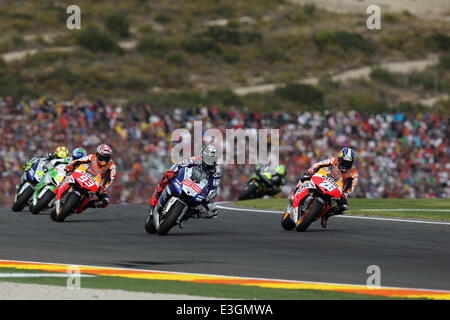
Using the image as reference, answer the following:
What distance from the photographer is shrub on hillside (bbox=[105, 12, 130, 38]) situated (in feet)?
208

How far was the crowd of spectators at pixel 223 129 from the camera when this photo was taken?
31.6 meters

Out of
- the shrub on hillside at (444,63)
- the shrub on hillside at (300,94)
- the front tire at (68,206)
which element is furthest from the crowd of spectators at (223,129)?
the shrub on hillside at (444,63)

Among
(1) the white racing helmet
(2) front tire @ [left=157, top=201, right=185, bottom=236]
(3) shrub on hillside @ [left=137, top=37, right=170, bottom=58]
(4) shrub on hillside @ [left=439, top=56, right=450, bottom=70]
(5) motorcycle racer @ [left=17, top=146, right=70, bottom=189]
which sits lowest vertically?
(2) front tire @ [left=157, top=201, right=185, bottom=236]

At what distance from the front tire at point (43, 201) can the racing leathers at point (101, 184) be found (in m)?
1.67

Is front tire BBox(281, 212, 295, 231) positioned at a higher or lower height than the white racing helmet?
lower

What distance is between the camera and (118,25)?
63.7m

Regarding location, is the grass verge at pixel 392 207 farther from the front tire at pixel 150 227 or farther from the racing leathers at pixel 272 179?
the front tire at pixel 150 227

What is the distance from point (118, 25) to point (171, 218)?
48.5m

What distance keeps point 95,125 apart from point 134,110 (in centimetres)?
166

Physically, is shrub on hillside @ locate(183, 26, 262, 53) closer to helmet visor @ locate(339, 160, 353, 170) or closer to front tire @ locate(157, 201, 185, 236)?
helmet visor @ locate(339, 160, 353, 170)

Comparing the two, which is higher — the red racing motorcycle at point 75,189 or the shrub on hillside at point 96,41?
the shrub on hillside at point 96,41

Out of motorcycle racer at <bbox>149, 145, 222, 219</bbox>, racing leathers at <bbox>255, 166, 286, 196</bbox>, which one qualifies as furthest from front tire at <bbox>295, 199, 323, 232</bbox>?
racing leathers at <bbox>255, 166, 286, 196</bbox>

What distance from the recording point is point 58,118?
3275 centimetres
